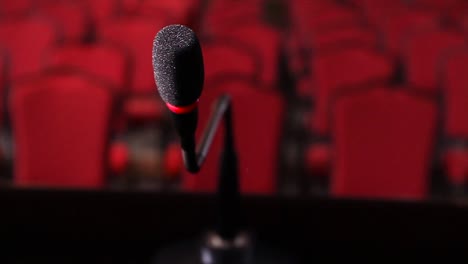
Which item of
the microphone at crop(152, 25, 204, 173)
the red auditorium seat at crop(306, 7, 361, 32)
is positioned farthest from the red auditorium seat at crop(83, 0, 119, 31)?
the microphone at crop(152, 25, 204, 173)

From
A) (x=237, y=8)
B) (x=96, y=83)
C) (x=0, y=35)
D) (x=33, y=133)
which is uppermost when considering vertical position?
(x=237, y=8)

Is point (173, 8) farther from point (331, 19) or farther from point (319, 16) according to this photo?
point (331, 19)

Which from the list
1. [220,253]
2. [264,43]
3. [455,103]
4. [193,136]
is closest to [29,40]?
[264,43]

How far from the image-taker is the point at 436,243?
898 millimetres

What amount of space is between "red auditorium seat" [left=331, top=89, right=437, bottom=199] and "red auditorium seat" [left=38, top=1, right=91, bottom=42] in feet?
7.78

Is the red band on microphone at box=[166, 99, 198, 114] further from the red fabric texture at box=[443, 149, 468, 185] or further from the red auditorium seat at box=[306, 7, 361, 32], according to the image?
the red auditorium seat at box=[306, 7, 361, 32]

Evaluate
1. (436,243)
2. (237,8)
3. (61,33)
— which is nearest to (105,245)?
(436,243)

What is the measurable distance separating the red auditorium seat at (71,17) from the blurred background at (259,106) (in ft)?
0.05

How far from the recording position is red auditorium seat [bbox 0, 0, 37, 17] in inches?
164

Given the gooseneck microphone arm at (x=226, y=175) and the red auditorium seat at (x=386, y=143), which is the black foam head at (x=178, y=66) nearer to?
the gooseneck microphone arm at (x=226, y=175)

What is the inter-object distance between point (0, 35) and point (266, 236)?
109 inches

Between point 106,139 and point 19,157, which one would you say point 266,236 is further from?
point 19,157

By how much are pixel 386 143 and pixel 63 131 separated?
3.63ft

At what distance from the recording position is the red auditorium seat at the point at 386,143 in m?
1.85
